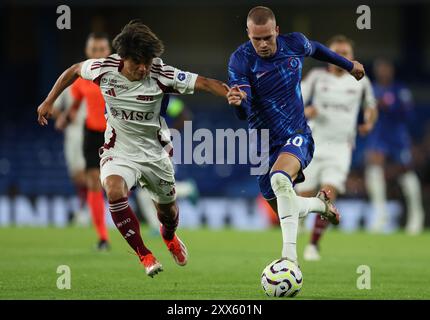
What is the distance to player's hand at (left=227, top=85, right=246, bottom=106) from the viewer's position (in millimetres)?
7625

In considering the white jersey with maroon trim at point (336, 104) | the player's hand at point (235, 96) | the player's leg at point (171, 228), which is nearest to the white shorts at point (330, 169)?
the white jersey with maroon trim at point (336, 104)

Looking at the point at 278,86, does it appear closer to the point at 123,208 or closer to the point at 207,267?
the point at 123,208

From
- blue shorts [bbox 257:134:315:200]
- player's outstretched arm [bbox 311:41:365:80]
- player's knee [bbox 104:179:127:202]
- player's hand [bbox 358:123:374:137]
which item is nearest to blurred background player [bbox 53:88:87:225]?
player's hand [bbox 358:123:374:137]

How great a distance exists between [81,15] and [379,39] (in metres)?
7.38

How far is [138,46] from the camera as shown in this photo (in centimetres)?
805

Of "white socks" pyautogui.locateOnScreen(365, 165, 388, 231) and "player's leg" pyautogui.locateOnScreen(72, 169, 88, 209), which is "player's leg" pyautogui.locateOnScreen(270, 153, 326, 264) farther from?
"player's leg" pyautogui.locateOnScreen(72, 169, 88, 209)

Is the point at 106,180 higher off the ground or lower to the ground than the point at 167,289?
higher

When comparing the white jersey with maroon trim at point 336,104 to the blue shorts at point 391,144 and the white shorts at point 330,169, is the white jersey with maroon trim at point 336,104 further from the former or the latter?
the blue shorts at point 391,144

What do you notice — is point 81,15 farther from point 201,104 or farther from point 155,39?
point 155,39

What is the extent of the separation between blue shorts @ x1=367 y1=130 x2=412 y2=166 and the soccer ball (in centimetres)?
1033

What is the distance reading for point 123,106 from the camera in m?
8.46

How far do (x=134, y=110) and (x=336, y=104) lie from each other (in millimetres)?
4651

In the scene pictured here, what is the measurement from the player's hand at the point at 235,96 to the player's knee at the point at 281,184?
81 centimetres

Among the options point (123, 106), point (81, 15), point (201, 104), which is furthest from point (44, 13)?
point (123, 106)
